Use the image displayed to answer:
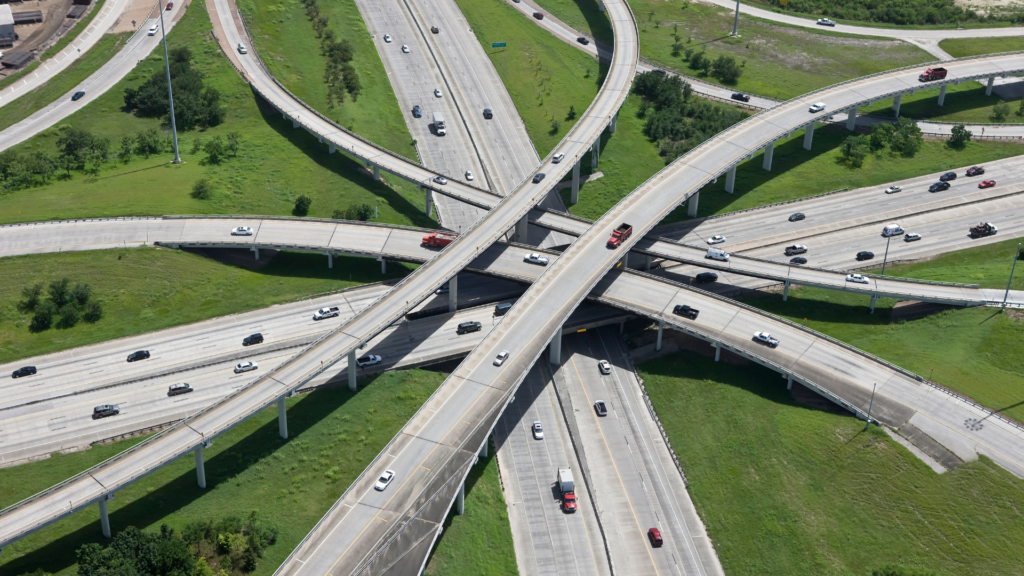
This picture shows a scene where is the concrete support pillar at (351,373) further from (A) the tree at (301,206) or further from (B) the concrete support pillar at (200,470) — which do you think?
(A) the tree at (301,206)

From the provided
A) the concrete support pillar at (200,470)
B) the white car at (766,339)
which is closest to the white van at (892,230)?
the white car at (766,339)

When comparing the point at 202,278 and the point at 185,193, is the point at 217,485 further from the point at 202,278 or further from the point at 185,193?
the point at 185,193

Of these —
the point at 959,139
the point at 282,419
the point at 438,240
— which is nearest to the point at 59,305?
the point at 282,419

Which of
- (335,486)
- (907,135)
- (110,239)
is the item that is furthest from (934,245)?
(110,239)

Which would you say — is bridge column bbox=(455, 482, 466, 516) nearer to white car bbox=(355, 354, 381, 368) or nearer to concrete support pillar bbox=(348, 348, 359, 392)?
concrete support pillar bbox=(348, 348, 359, 392)

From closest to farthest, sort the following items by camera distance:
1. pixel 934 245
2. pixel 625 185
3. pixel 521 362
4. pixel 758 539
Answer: pixel 758 539 < pixel 521 362 < pixel 934 245 < pixel 625 185
